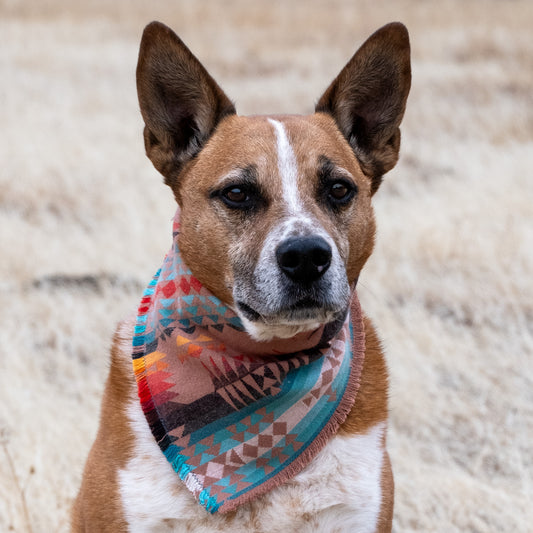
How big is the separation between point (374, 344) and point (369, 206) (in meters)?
0.65

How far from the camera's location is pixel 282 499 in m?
3.41

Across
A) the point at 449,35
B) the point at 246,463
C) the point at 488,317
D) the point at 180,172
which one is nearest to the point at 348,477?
the point at 246,463

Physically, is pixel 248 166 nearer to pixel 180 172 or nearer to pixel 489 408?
pixel 180 172

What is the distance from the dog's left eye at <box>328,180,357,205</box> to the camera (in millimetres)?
3471

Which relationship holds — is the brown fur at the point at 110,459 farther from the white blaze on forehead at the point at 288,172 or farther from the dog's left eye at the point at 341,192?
the dog's left eye at the point at 341,192

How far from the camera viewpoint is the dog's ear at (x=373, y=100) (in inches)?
144

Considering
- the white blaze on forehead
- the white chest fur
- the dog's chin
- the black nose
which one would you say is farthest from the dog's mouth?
the white chest fur

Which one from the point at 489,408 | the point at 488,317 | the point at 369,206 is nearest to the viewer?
→ the point at 369,206

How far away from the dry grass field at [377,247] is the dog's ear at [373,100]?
1.95 meters

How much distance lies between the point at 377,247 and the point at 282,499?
4680 mm

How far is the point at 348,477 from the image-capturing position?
338 centimetres

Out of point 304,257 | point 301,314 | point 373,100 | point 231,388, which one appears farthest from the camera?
point 373,100

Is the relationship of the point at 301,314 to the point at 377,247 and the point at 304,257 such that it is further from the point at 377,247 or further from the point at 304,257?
the point at 377,247

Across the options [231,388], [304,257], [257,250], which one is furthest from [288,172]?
[231,388]
